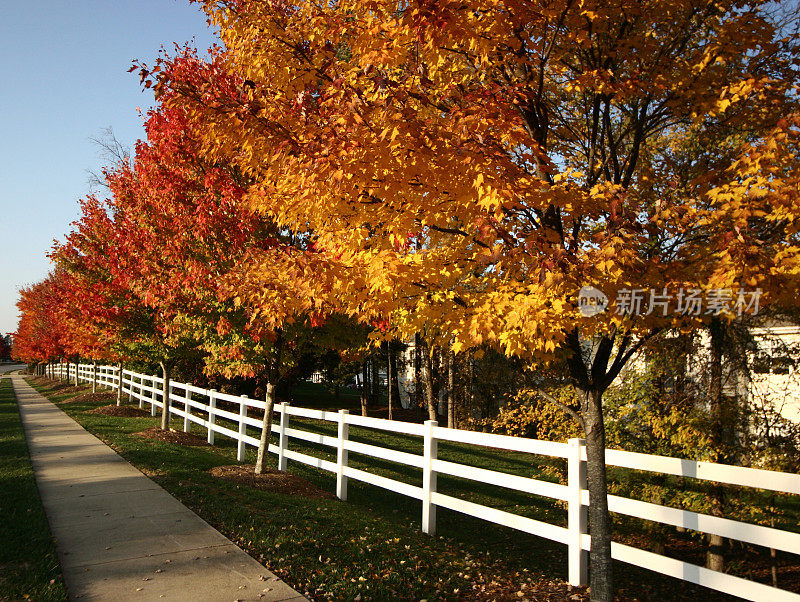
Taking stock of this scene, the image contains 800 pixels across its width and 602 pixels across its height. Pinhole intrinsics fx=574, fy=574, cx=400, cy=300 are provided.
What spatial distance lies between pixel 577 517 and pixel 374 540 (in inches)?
87.5

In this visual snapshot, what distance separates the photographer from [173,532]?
21.1ft

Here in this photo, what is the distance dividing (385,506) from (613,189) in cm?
747

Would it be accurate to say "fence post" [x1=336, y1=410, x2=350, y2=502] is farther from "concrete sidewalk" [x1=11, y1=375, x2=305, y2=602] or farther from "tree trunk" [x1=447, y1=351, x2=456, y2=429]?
"tree trunk" [x1=447, y1=351, x2=456, y2=429]

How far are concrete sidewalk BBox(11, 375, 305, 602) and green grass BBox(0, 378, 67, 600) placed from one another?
0.13 m

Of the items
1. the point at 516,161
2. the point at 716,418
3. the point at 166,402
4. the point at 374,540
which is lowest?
the point at 374,540

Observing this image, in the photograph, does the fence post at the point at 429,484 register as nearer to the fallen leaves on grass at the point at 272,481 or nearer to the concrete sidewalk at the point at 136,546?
the fallen leaves on grass at the point at 272,481

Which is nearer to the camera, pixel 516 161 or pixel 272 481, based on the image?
pixel 516 161

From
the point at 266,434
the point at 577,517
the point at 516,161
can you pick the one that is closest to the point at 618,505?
the point at 577,517

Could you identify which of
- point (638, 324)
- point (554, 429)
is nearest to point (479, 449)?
point (554, 429)

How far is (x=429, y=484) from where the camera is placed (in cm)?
752

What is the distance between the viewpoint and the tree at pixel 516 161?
4.01 metres

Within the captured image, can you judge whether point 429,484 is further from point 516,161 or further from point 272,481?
point 516,161

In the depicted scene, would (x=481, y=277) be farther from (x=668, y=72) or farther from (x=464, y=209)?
(x=668, y=72)

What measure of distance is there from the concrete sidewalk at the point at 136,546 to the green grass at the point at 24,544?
127 millimetres
